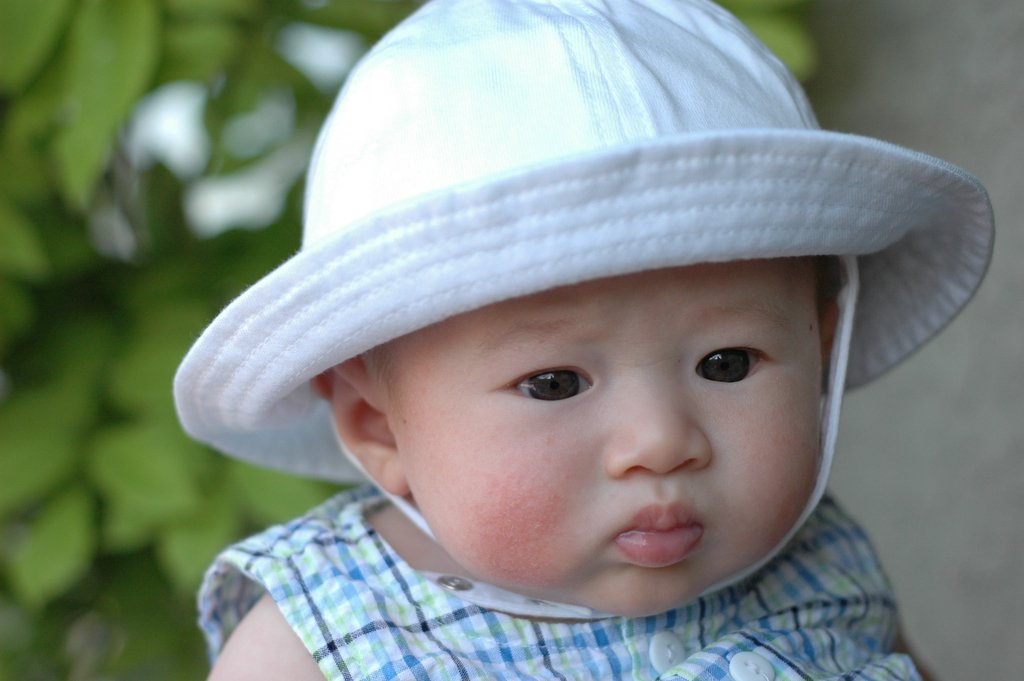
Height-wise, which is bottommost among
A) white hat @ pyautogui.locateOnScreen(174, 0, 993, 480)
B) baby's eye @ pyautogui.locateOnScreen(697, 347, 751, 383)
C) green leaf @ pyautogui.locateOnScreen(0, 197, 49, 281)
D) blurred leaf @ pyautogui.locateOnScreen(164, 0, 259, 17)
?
green leaf @ pyautogui.locateOnScreen(0, 197, 49, 281)

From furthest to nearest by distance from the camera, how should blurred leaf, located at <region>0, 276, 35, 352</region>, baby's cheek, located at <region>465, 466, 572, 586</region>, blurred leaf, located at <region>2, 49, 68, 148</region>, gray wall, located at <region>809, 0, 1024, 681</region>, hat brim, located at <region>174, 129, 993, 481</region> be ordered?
gray wall, located at <region>809, 0, 1024, 681</region> < blurred leaf, located at <region>0, 276, 35, 352</region> < blurred leaf, located at <region>2, 49, 68, 148</region> < baby's cheek, located at <region>465, 466, 572, 586</region> < hat brim, located at <region>174, 129, 993, 481</region>

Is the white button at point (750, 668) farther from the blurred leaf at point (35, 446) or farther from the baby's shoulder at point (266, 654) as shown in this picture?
the blurred leaf at point (35, 446)

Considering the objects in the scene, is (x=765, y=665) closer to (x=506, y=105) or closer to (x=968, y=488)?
(x=506, y=105)

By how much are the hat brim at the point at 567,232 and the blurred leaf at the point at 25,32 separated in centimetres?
63

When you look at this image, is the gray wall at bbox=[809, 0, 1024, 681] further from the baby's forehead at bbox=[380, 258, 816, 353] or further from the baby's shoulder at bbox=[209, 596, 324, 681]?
the baby's shoulder at bbox=[209, 596, 324, 681]

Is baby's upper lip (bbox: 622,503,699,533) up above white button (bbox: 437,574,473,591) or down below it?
above

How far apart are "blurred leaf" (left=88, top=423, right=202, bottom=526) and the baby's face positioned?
62cm

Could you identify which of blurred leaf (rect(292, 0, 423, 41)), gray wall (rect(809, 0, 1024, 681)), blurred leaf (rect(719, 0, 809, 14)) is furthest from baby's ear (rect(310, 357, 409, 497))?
gray wall (rect(809, 0, 1024, 681))

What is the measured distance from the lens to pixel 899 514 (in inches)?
81.8

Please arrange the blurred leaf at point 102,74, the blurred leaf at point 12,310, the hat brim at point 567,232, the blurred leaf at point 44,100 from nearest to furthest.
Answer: the hat brim at point 567,232 → the blurred leaf at point 102,74 → the blurred leaf at point 44,100 → the blurred leaf at point 12,310

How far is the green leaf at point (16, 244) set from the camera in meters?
1.55

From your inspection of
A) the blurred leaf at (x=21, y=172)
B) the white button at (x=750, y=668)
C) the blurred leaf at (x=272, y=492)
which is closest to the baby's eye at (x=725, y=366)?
the white button at (x=750, y=668)

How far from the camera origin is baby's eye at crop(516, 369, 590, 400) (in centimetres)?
96

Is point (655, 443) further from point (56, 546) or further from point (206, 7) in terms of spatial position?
point (56, 546)
